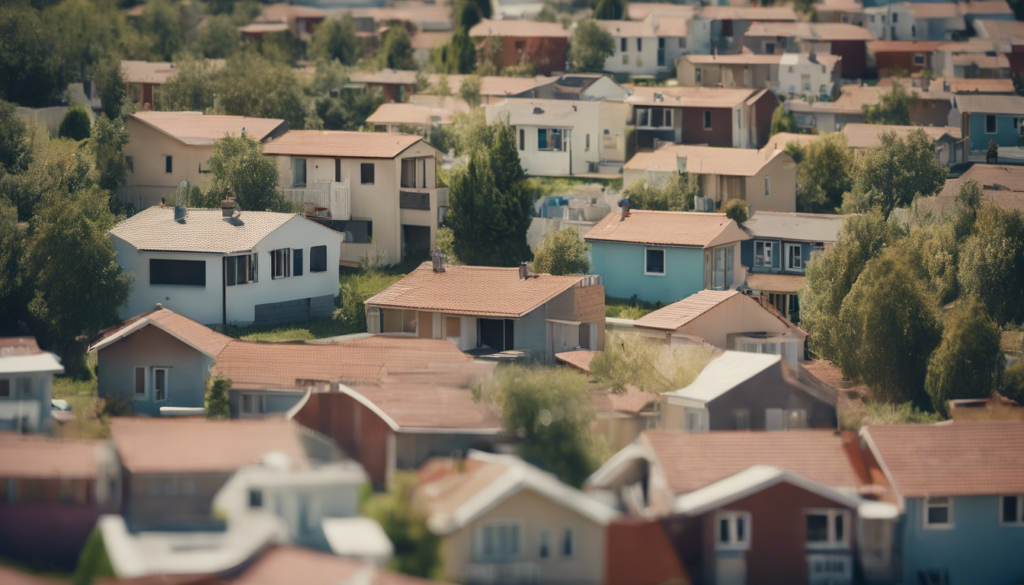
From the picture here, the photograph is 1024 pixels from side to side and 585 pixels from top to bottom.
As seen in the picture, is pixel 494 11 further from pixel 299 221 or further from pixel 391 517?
pixel 391 517

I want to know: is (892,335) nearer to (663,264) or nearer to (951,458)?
(663,264)

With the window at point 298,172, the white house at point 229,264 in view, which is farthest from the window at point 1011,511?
the window at point 298,172

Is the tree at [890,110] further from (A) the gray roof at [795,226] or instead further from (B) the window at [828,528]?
(B) the window at [828,528]

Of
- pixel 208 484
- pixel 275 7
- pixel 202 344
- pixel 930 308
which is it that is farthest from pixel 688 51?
pixel 208 484

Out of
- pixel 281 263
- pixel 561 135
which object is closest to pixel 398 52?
pixel 561 135

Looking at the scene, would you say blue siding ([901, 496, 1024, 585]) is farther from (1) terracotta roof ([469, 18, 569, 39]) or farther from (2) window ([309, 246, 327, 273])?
(1) terracotta roof ([469, 18, 569, 39])

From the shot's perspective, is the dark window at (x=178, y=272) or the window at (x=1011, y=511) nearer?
the window at (x=1011, y=511)

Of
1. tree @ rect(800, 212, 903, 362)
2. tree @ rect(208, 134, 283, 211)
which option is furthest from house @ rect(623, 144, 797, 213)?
tree @ rect(208, 134, 283, 211)
